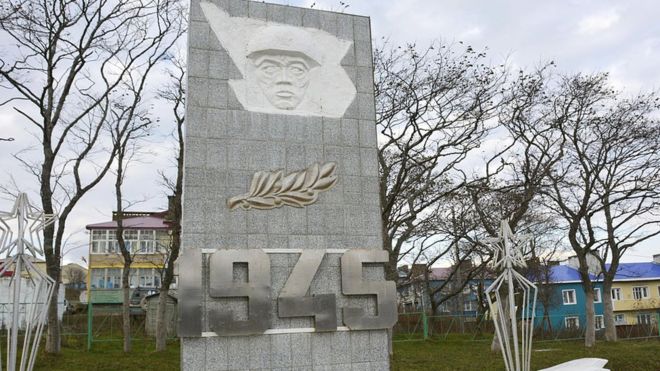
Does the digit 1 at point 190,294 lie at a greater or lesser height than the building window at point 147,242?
lesser

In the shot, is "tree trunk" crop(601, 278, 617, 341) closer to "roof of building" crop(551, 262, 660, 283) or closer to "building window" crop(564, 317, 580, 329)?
"building window" crop(564, 317, 580, 329)

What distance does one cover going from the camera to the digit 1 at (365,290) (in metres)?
6.04

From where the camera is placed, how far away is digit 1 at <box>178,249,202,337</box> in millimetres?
5438

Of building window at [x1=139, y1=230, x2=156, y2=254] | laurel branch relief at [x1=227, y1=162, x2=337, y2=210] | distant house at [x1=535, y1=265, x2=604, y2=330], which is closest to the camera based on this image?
laurel branch relief at [x1=227, y1=162, x2=337, y2=210]

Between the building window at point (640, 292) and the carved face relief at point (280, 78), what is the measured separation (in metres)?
32.7

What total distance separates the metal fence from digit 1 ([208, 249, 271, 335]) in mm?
12075

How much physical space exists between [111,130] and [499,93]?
8560mm

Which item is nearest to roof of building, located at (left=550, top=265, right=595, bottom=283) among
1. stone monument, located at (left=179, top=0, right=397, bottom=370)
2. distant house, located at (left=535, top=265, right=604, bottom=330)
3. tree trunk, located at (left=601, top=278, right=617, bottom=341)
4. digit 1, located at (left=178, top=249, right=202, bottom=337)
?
distant house, located at (left=535, top=265, right=604, bottom=330)

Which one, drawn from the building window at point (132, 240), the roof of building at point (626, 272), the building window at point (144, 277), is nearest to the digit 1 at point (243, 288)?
the building window at point (132, 240)

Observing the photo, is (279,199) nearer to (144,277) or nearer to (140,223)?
(140,223)

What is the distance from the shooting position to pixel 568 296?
103 feet

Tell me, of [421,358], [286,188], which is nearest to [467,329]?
[421,358]

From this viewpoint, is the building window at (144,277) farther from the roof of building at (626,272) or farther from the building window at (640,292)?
the building window at (640,292)

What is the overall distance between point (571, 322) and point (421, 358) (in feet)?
37.7
